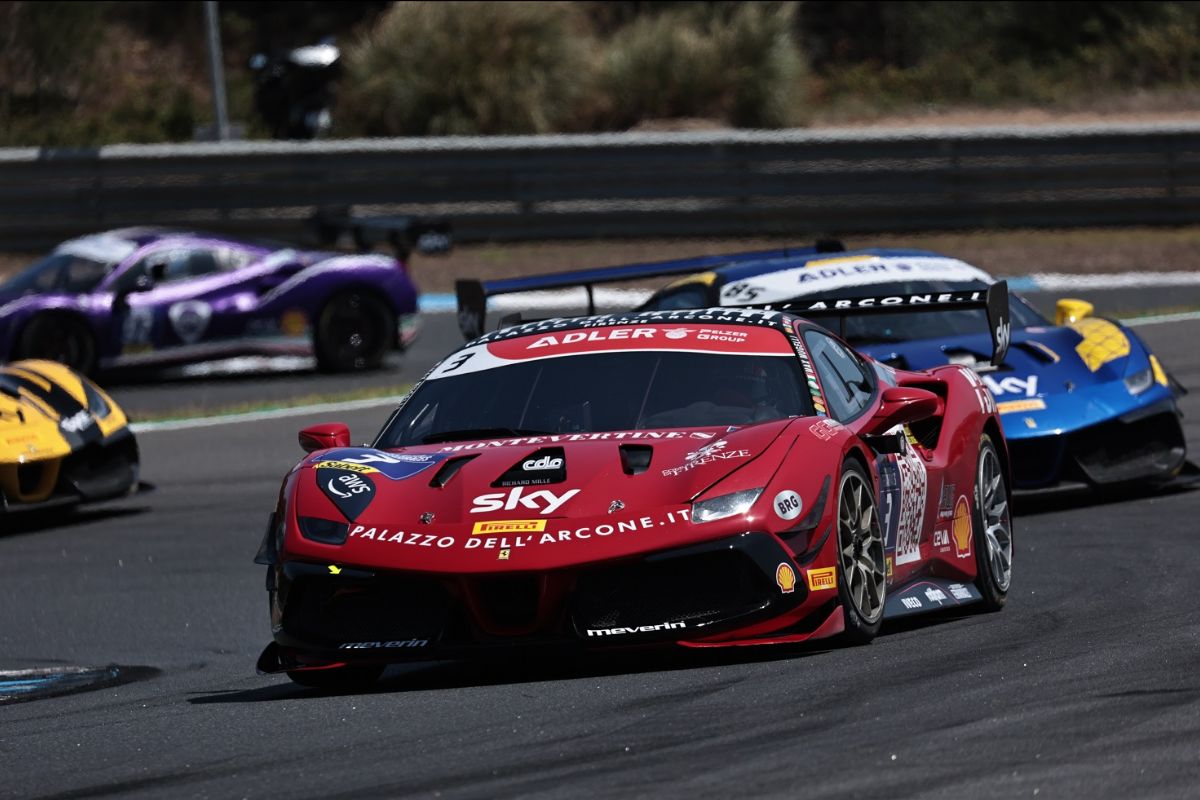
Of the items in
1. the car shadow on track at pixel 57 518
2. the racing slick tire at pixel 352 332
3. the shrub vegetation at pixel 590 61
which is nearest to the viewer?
the car shadow on track at pixel 57 518

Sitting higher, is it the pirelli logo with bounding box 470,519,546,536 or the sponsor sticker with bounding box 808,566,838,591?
the pirelli logo with bounding box 470,519,546,536

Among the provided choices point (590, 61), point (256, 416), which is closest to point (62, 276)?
point (256, 416)

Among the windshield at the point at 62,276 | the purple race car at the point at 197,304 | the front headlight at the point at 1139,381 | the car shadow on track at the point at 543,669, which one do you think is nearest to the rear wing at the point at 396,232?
the purple race car at the point at 197,304

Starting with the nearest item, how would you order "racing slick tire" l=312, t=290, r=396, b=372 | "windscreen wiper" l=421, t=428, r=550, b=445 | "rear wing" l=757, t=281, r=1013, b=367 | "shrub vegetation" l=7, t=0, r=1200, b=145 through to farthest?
"windscreen wiper" l=421, t=428, r=550, b=445, "rear wing" l=757, t=281, r=1013, b=367, "racing slick tire" l=312, t=290, r=396, b=372, "shrub vegetation" l=7, t=0, r=1200, b=145

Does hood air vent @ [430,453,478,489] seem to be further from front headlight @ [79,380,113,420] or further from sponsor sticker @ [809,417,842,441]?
front headlight @ [79,380,113,420]

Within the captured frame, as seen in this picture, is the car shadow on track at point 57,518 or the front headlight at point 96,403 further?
the front headlight at point 96,403

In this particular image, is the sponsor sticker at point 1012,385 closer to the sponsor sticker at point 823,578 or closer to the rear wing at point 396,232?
the sponsor sticker at point 823,578

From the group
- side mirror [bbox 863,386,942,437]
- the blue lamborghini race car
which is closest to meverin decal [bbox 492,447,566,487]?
side mirror [bbox 863,386,942,437]

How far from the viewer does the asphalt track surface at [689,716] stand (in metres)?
4.59

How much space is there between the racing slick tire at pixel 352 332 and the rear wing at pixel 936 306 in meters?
9.09

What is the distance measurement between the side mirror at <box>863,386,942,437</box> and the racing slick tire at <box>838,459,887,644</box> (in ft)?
1.30

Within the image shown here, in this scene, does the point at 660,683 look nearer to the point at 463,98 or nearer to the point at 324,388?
the point at 324,388

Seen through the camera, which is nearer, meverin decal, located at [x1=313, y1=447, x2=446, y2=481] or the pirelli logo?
the pirelli logo

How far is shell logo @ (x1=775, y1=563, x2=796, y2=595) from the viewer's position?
6137 mm
